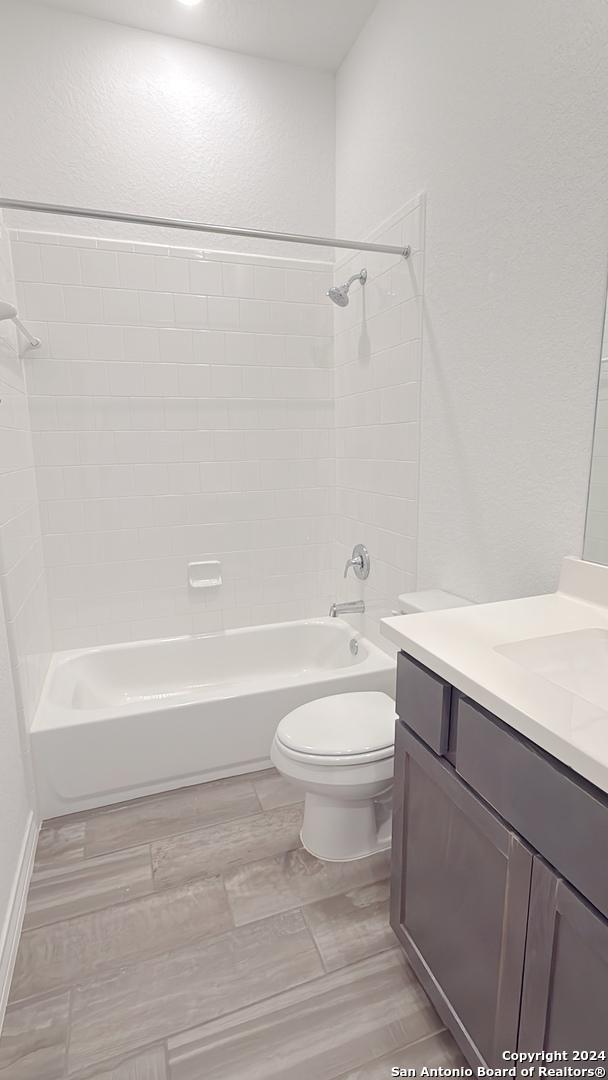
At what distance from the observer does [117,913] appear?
148 cm

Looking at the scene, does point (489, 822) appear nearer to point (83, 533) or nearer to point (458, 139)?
point (458, 139)

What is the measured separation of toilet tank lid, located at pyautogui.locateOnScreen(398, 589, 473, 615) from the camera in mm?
1684

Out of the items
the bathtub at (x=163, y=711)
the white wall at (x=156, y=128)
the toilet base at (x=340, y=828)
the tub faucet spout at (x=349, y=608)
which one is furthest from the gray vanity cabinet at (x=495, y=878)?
the white wall at (x=156, y=128)

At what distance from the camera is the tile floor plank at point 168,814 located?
1.78m

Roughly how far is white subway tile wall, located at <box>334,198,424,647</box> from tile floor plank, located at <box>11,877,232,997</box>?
4.12ft

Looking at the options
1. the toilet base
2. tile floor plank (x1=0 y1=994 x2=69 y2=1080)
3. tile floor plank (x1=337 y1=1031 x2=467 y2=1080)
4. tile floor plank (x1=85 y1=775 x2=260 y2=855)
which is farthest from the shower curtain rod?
tile floor plank (x1=337 y1=1031 x2=467 y2=1080)

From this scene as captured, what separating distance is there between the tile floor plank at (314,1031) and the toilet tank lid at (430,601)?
3.13ft

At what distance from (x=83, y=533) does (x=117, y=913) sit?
1497 mm

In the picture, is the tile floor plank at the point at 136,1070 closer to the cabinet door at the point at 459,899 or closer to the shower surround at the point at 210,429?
the cabinet door at the point at 459,899

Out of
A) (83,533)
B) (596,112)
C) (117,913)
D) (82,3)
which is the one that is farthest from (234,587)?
(82,3)

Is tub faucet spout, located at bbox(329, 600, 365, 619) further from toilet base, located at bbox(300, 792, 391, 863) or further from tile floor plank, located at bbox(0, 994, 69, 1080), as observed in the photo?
tile floor plank, located at bbox(0, 994, 69, 1080)

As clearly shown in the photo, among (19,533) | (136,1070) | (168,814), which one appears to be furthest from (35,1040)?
(19,533)

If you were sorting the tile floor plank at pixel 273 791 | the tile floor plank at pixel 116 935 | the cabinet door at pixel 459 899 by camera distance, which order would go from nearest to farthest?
1. the cabinet door at pixel 459 899
2. the tile floor plank at pixel 116 935
3. the tile floor plank at pixel 273 791

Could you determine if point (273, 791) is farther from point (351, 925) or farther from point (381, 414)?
point (381, 414)
